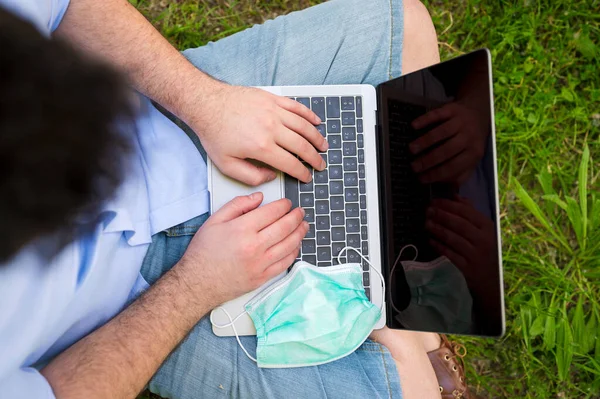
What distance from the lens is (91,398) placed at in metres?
0.90

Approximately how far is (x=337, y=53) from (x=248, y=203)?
0.43 metres

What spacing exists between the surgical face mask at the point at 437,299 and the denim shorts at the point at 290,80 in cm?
13

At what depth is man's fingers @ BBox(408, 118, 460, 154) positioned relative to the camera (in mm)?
1037

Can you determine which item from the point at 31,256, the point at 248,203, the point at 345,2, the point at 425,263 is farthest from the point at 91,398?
the point at 345,2

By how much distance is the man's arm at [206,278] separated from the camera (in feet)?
3.30

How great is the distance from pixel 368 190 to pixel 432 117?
0.22m

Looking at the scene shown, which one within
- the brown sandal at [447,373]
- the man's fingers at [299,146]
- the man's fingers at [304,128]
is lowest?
the brown sandal at [447,373]

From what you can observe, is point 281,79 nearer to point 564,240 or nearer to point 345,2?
point 345,2

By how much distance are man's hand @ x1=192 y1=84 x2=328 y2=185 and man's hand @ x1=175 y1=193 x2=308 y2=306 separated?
0.08 metres

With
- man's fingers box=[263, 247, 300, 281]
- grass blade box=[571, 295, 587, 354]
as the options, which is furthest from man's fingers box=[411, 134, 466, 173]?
grass blade box=[571, 295, 587, 354]

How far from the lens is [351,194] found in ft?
3.84

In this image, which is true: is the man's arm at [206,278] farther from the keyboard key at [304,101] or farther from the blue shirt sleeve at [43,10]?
the blue shirt sleeve at [43,10]

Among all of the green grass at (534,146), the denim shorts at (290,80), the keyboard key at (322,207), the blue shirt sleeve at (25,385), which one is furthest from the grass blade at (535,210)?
the blue shirt sleeve at (25,385)

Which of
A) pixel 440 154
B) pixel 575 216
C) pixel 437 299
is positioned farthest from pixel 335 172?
pixel 575 216
